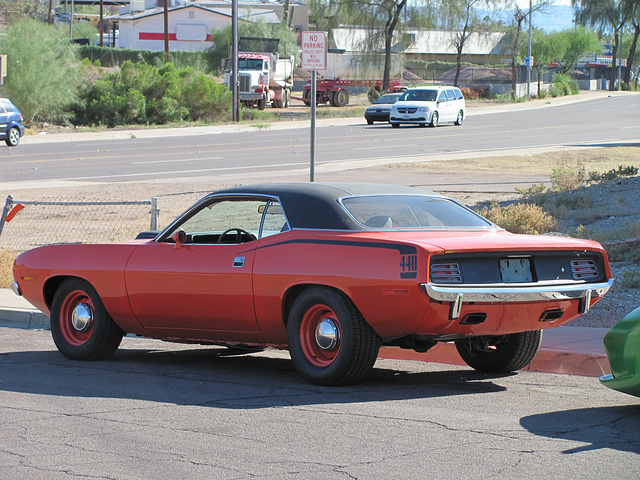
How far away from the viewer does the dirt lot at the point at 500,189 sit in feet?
44.8

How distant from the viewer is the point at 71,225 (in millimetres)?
17547

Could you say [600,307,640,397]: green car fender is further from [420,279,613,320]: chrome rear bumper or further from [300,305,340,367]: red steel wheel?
[300,305,340,367]: red steel wheel

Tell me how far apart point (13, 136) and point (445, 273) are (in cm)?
3093

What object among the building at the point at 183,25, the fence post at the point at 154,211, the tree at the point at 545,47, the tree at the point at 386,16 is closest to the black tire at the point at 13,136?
the fence post at the point at 154,211

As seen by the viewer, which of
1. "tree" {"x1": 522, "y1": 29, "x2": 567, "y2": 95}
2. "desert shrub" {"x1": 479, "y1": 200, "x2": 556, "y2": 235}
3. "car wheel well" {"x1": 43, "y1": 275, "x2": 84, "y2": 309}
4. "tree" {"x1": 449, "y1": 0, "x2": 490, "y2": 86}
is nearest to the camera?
"car wheel well" {"x1": 43, "y1": 275, "x2": 84, "y2": 309}

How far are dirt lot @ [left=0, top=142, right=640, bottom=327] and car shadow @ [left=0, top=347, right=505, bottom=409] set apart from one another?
301 centimetres

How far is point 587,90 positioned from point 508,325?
10055 cm

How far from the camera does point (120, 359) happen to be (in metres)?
8.65

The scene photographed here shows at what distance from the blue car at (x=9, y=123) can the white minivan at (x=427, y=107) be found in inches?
698

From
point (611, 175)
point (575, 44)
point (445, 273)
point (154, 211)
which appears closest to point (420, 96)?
point (611, 175)

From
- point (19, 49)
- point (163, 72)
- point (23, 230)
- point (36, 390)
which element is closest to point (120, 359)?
point (36, 390)

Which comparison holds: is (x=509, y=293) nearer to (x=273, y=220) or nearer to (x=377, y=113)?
(x=273, y=220)

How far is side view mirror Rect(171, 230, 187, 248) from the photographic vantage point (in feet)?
25.7

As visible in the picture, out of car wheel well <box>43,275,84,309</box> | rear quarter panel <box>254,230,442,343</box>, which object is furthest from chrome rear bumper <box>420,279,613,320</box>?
car wheel well <box>43,275,84,309</box>
